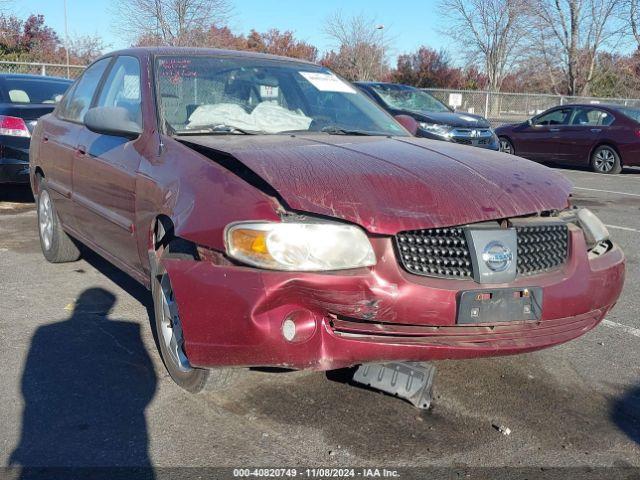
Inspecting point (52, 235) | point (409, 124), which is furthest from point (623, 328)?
point (52, 235)

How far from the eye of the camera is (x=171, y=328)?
349 cm

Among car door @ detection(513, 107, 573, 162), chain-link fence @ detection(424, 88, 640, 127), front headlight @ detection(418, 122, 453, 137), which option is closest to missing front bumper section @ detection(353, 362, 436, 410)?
front headlight @ detection(418, 122, 453, 137)

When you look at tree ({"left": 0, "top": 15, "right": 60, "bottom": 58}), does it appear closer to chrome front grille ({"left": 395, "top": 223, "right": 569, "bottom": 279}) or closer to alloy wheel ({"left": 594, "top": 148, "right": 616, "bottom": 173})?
alloy wheel ({"left": 594, "top": 148, "right": 616, "bottom": 173})

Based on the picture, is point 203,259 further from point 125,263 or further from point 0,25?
point 0,25

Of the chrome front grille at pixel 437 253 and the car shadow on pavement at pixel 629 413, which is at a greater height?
the chrome front grille at pixel 437 253

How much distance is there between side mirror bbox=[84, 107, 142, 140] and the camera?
3779mm

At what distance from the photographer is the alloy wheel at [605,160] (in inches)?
567

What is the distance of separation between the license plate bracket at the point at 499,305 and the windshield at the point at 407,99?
9963 mm

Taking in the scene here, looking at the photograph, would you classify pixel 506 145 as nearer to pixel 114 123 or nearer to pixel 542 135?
pixel 542 135

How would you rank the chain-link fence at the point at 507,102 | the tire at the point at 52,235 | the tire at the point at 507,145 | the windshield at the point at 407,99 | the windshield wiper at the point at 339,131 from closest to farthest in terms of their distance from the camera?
1. the windshield wiper at the point at 339,131
2. the tire at the point at 52,235
3. the windshield at the point at 407,99
4. the tire at the point at 507,145
5. the chain-link fence at the point at 507,102

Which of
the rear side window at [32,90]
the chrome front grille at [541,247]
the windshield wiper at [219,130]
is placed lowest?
the chrome front grille at [541,247]

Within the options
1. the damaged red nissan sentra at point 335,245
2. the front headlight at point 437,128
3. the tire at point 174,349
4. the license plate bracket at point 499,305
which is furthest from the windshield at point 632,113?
the tire at point 174,349

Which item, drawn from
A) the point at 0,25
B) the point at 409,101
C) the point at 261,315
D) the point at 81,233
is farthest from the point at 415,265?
the point at 0,25

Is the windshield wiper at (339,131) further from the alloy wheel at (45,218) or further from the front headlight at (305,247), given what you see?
the alloy wheel at (45,218)
